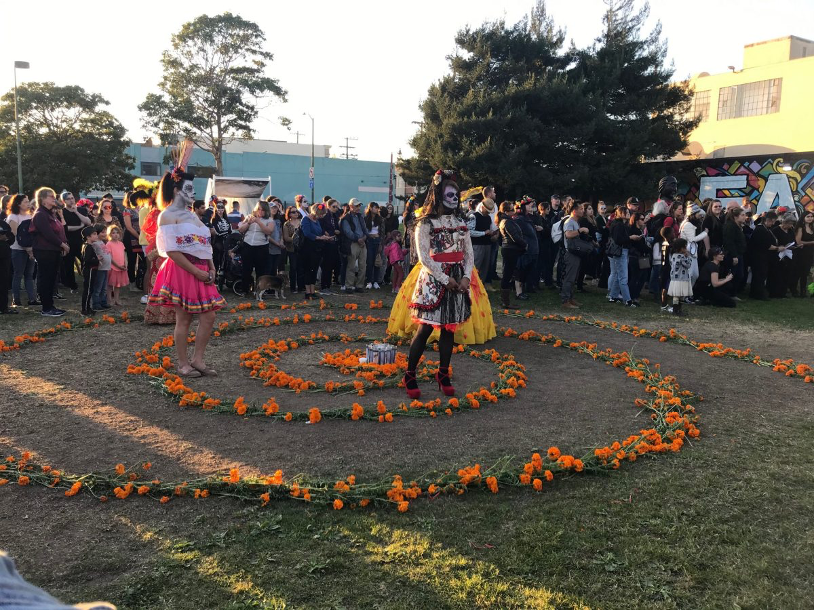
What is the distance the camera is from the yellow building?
35906 millimetres

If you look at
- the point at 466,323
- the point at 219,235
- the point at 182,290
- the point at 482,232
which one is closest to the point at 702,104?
the point at 482,232

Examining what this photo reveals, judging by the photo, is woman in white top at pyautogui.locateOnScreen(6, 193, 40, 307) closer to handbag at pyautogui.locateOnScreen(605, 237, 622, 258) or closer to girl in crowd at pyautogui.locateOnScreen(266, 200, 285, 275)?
girl in crowd at pyautogui.locateOnScreen(266, 200, 285, 275)

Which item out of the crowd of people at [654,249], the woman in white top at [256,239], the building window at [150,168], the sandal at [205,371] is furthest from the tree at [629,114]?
the building window at [150,168]

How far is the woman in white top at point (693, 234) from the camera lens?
1227cm

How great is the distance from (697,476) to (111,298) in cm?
1038

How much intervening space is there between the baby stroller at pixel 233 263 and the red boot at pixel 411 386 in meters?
7.71

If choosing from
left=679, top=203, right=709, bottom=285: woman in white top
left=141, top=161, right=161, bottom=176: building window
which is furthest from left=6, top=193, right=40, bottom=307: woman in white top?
left=141, top=161, right=161, bottom=176: building window

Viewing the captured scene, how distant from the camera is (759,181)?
22.5 m

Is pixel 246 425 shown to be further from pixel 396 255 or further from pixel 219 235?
pixel 396 255

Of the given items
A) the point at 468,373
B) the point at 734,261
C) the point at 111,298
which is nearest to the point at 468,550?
the point at 468,373

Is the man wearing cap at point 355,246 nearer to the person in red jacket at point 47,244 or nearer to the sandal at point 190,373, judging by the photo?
the person in red jacket at point 47,244

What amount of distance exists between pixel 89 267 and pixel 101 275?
18.1 inches

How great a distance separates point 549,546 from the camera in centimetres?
351

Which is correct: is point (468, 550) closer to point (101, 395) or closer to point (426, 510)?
point (426, 510)
